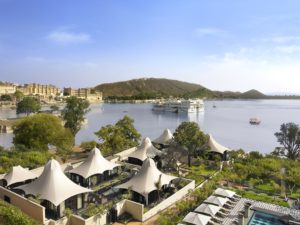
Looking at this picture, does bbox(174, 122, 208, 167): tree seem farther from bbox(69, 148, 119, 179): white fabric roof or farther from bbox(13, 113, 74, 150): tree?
bbox(13, 113, 74, 150): tree

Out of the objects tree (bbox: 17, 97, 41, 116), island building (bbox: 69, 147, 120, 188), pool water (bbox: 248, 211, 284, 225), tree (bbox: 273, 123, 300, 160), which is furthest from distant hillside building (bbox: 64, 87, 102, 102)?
pool water (bbox: 248, 211, 284, 225)

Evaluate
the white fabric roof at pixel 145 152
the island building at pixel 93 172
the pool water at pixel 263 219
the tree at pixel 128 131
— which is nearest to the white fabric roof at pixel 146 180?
the island building at pixel 93 172

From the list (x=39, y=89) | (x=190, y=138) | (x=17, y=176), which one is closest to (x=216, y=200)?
(x=190, y=138)

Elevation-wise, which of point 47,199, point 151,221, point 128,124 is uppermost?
point 128,124

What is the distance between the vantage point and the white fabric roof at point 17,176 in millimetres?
14664

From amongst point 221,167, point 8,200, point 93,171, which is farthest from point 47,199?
point 221,167

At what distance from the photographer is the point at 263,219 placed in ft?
42.5

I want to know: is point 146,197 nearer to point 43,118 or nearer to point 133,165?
point 133,165

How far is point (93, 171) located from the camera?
648 inches

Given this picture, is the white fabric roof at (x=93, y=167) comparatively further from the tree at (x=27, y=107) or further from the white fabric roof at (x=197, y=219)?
the tree at (x=27, y=107)

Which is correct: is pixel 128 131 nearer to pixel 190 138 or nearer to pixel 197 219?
pixel 190 138

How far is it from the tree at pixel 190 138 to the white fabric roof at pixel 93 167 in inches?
230

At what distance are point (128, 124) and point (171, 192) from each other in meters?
11.1

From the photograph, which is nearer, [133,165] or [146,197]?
[146,197]
